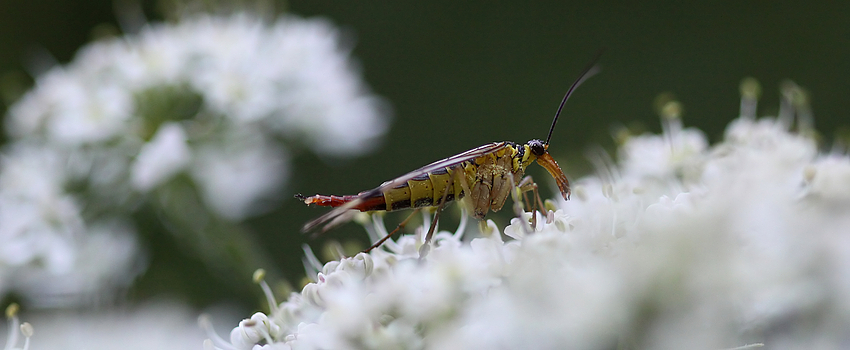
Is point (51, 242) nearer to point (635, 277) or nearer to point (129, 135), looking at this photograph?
point (129, 135)

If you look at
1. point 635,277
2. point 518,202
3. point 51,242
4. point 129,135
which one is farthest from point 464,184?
point 51,242

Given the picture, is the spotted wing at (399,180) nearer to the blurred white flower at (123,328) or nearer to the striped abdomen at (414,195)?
the striped abdomen at (414,195)

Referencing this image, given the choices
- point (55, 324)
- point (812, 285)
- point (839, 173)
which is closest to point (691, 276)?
point (812, 285)

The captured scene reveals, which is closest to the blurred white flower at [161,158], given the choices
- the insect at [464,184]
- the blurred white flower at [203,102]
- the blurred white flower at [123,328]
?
the blurred white flower at [203,102]

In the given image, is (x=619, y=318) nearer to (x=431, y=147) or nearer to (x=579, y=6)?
(x=431, y=147)

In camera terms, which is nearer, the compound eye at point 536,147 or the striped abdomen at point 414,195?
the striped abdomen at point 414,195
